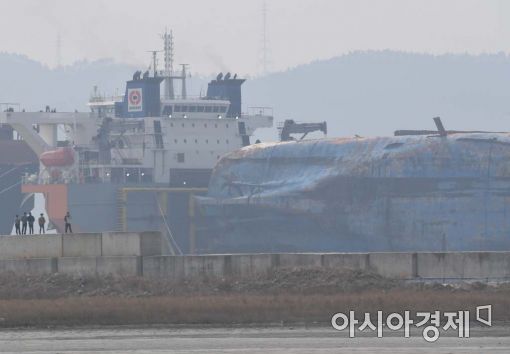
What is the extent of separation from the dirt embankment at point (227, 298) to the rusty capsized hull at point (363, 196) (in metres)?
55.9

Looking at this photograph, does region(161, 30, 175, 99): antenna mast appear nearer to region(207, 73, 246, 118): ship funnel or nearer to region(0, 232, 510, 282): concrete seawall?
region(207, 73, 246, 118): ship funnel

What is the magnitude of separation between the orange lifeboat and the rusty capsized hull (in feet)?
34.2

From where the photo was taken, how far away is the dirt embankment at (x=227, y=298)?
40125 mm

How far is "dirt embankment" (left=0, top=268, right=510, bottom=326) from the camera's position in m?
40.1

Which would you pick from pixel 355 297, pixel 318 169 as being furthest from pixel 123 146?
pixel 355 297

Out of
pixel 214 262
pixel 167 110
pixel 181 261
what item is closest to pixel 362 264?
pixel 214 262

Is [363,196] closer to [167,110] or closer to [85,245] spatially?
[167,110]

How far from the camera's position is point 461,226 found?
103625 mm

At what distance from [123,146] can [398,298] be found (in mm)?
78928

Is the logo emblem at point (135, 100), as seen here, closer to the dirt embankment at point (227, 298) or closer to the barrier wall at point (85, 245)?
the barrier wall at point (85, 245)

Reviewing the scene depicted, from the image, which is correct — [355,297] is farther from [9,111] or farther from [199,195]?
[9,111]

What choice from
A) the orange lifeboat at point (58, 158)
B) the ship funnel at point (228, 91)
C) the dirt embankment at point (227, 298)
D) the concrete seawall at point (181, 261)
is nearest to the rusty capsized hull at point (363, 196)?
the orange lifeboat at point (58, 158)

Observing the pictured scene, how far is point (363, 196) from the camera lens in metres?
106

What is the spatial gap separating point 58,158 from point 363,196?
22695 millimetres
